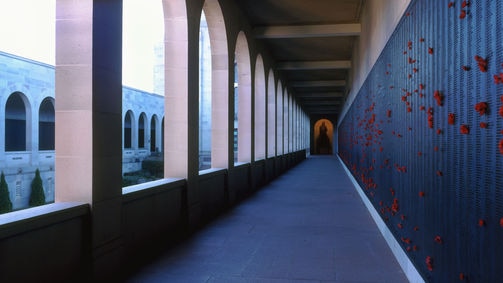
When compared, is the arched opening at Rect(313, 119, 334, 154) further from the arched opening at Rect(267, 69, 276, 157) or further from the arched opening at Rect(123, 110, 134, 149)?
the arched opening at Rect(123, 110, 134, 149)

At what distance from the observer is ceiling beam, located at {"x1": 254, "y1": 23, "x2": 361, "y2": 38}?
12.4 m

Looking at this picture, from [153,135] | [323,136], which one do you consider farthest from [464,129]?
[323,136]

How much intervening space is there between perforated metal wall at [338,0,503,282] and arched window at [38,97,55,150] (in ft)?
15.9

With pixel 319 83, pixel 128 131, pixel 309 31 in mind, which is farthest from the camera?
pixel 319 83

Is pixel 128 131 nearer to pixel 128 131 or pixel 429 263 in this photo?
pixel 128 131

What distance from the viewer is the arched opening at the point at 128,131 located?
938 centimetres

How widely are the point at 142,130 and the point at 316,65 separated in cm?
1016

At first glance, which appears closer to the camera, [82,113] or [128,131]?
[82,113]

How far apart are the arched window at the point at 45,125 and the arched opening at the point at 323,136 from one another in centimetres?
4623

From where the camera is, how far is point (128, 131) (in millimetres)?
9586

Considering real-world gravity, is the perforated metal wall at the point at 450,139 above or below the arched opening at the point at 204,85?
below

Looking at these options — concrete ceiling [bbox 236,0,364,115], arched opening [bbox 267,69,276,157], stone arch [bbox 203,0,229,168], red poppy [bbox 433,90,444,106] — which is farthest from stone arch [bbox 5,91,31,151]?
arched opening [bbox 267,69,276,157]

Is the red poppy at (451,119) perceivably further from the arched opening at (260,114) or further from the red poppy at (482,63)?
the arched opening at (260,114)

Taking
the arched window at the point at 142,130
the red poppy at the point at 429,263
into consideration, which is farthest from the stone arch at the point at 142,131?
the red poppy at the point at 429,263
